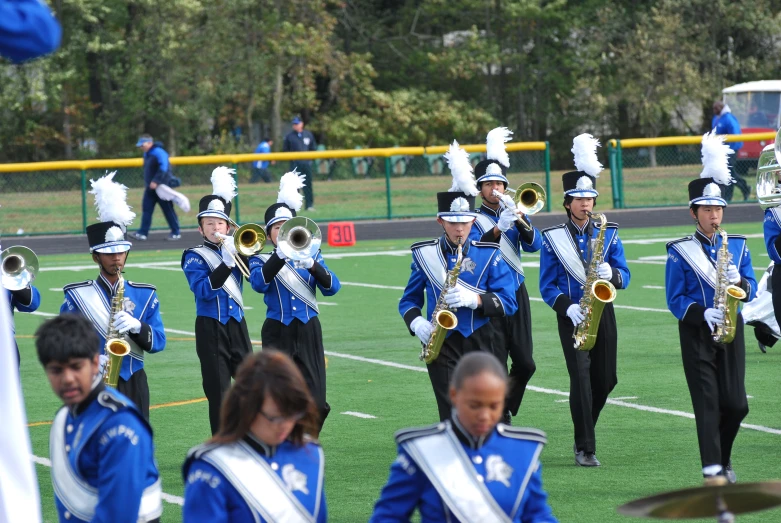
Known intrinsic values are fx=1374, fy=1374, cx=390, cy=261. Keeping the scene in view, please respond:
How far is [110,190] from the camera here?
832 centimetres

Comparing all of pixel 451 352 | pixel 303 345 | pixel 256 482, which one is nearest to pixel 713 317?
pixel 451 352

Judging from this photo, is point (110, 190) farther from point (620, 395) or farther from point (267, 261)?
point (620, 395)

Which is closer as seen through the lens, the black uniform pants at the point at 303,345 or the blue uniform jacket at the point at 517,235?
the black uniform pants at the point at 303,345

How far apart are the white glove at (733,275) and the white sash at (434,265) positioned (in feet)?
4.71

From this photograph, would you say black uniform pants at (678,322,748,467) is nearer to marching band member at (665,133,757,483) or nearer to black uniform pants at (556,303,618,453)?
marching band member at (665,133,757,483)

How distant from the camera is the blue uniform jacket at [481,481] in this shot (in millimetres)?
4004

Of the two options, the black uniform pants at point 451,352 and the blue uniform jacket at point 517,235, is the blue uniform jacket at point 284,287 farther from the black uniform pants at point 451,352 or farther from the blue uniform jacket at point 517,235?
the blue uniform jacket at point 517,235

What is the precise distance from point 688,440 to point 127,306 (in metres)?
3.74

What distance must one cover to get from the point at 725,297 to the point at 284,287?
2784 millimetres

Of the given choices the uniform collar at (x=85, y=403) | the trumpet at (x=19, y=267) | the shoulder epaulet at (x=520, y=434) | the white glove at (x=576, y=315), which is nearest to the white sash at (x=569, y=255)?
the white glove at (x=576, y=315)

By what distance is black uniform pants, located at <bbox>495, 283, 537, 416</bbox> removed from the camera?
9508 mm

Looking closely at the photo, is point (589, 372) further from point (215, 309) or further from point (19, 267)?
point (19, 267)

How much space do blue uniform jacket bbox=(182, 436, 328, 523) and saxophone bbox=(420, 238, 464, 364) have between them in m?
3.92

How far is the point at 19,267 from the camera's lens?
8.48 m
